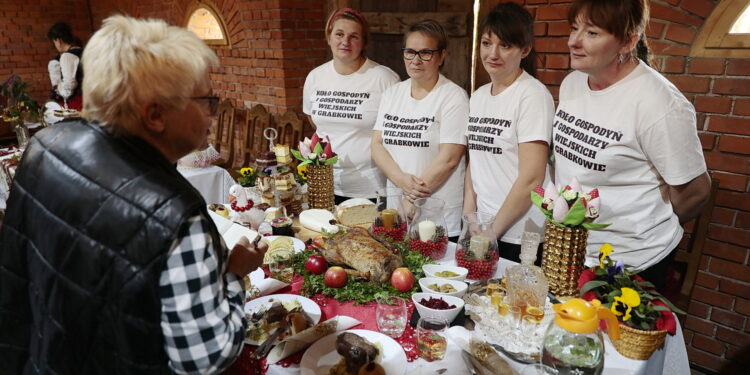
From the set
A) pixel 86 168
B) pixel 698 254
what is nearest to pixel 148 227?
pixel 86 168

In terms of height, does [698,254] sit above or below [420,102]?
below

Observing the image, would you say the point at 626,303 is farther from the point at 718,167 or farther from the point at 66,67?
the point at 66,67

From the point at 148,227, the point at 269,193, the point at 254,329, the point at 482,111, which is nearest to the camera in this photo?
the point at 148,227

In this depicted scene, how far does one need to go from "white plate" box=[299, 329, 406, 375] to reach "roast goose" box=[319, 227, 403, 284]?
0.30 meters

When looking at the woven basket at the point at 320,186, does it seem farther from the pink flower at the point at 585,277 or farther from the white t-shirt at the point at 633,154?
the pink flower at the point at 585,277

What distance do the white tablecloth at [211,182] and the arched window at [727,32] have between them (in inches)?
127

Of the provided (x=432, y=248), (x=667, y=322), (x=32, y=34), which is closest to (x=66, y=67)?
(x=32, y=34)

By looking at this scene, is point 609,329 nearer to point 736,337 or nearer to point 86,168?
point 86,168

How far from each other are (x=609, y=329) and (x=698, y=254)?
1.35 m

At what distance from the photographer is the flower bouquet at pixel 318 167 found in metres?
2.42

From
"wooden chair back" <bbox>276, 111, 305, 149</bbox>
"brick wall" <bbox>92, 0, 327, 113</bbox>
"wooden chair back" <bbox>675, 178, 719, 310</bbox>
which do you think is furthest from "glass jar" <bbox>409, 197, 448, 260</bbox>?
"brick wall" <bbox>92, 0, 327, 113</bbox>

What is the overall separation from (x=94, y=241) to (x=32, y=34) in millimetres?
8956

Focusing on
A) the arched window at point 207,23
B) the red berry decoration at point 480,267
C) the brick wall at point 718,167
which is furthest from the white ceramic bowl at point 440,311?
the arched window at point 207,23

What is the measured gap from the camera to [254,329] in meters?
1.47
